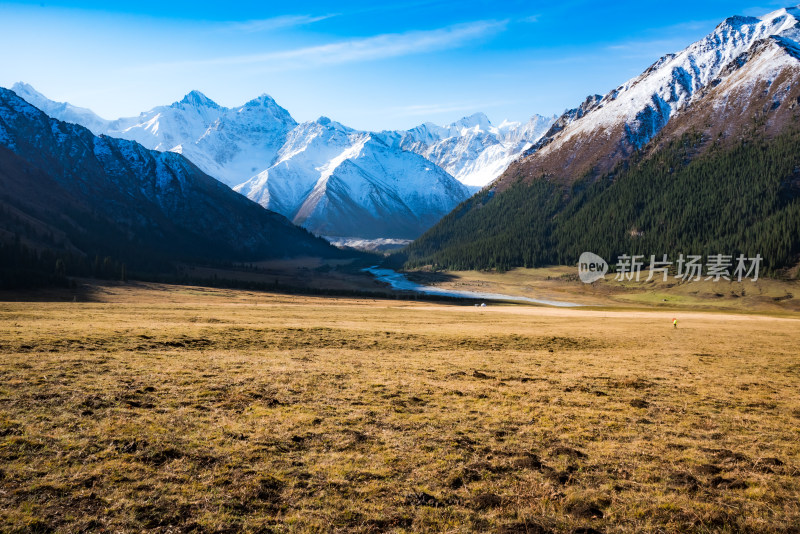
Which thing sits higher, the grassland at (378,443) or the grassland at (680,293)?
the grassland at (680,293)

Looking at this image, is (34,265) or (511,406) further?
(34,265)

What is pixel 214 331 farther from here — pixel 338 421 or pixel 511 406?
pixel 511 406

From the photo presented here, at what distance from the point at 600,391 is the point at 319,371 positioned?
15730mm

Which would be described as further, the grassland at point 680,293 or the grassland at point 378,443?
the grassland at point 680,293

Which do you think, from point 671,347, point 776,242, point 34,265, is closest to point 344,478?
point 671,347

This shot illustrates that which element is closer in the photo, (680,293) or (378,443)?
(378,443)

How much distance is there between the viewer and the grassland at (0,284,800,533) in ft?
34.0

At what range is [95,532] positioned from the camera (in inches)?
361

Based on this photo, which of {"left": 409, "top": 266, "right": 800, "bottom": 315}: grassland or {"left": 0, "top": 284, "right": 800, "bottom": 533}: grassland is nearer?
{"left": 0, "top": 284, "right": 800, "bottom": 533}: grassland

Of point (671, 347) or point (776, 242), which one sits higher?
point (776, 242)

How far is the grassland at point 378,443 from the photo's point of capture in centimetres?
1037

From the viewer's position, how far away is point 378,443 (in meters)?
14.6

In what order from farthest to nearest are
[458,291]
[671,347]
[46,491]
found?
[458,291]
[671,347]
[46,491]

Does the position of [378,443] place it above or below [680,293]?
below
